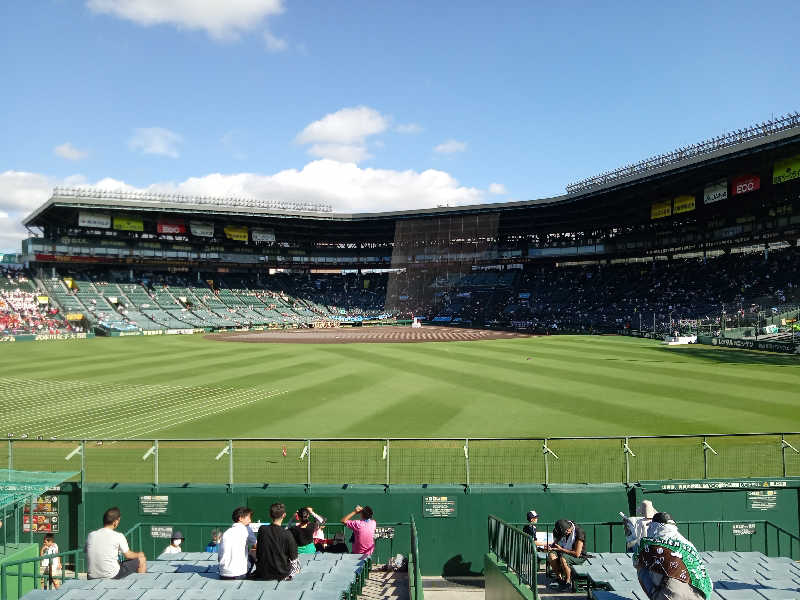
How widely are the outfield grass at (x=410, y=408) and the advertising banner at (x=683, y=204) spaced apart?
25082 millimetres

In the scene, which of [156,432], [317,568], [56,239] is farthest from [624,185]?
[56,239]

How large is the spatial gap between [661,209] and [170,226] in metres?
74.2

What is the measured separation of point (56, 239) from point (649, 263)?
93.3 metres

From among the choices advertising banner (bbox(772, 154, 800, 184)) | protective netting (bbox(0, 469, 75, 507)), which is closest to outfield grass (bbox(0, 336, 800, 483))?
protective netting (bbox(0, 469, 75, 507))

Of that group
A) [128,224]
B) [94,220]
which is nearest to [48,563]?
[94,220]

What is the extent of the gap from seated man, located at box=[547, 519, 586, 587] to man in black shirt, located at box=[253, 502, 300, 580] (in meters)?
4.24

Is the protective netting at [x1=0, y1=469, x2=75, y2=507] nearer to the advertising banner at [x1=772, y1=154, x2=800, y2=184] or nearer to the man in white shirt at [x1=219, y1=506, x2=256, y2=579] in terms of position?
the man in white shirt at [x1=219, y1=506, x2=256, y2=579]

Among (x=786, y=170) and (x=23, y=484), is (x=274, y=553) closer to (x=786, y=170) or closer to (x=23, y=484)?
(x=23, y=484)

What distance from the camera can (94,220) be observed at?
7369 cm

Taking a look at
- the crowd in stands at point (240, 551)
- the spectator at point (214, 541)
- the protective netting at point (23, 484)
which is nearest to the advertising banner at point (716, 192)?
the spectator at point (214, 541)

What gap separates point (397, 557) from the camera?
29.5ft

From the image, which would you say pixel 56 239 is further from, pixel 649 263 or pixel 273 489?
pixel 649 263

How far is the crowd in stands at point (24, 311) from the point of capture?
2317 inches

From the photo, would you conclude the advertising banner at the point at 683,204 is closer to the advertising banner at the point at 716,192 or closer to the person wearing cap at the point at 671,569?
the advertising banner at the point at 716,192
